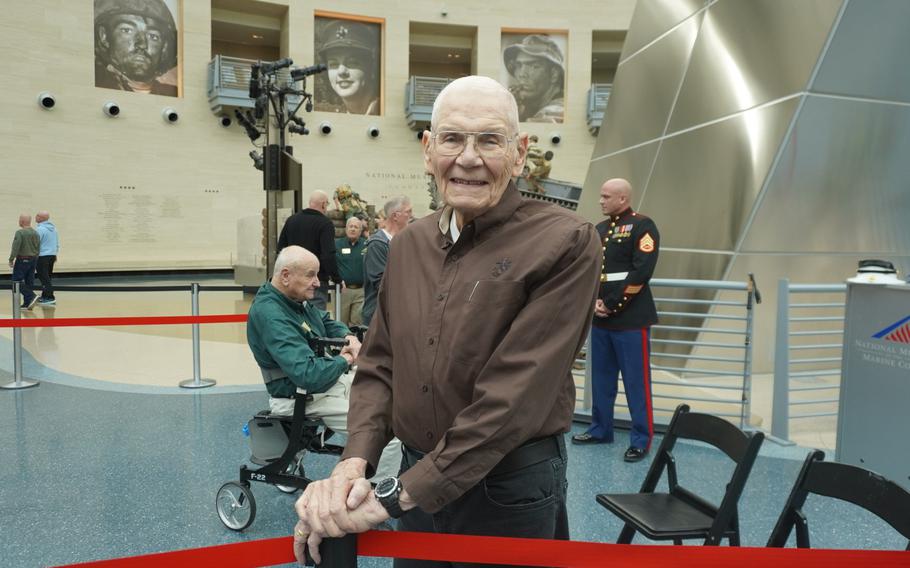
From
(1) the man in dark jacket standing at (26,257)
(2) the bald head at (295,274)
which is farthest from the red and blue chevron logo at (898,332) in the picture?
(1) the man in dark jacket standing at (26,257)

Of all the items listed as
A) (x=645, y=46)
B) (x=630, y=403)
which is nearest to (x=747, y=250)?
(x=630, y=403)

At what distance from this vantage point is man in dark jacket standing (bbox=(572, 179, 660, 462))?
15.4 ft

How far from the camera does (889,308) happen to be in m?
4.09

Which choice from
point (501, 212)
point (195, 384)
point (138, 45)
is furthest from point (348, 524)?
point (138, 45)

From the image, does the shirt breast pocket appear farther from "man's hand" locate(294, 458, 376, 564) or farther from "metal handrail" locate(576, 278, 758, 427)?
"metal handrail" locate(576, 278, 758, 427)

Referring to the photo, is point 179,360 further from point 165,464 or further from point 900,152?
point 900,152

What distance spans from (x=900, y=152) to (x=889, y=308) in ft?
11.4

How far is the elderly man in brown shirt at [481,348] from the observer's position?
51.6 inches

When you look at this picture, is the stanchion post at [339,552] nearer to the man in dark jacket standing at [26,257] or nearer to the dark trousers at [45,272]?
the man in dark jacket standing at [26,257]

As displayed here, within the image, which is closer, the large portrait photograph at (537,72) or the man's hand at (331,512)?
the man's hand at (331,512)

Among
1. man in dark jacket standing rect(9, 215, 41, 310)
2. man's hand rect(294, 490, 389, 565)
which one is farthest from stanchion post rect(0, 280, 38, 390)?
man in dark jacket standing rect(9, 215, 41, 310)

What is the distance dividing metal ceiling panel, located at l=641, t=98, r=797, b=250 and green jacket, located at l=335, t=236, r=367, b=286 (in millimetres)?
3390

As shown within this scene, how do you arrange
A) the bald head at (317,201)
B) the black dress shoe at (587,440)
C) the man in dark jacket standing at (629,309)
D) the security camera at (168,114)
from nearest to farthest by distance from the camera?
the man in dark jacket standing at (629,309) → the black dress shoe at (587,440) → the bald head at (317,201) → the security camera at (168,114)

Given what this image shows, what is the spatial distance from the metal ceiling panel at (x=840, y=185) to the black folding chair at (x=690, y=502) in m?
4.51
